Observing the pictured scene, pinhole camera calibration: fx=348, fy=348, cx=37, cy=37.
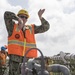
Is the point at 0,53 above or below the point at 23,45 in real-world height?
above

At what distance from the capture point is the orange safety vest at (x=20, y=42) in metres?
6.74

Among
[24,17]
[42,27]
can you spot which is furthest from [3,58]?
[24,17]

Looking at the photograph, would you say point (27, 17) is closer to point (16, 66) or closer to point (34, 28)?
point (34, 28)

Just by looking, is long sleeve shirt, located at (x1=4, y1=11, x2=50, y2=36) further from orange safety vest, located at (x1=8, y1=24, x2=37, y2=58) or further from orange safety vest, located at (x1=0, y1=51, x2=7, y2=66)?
orange safety vest, located at (x1=0, y1=51, x2=7, y2=66)

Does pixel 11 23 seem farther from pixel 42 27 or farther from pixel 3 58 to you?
pixel 3 58

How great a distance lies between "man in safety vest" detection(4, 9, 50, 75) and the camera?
670cm

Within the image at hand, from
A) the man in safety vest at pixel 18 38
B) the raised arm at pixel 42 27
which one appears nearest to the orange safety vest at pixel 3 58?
the raised arm at pixel 42 27

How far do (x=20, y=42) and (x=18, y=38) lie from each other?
9cm

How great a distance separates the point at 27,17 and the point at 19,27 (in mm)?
276

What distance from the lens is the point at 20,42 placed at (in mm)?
6809

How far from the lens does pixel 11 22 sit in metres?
6.90

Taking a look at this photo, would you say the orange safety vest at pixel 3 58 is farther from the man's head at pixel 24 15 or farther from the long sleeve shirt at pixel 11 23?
the man's head at pixel 24 15

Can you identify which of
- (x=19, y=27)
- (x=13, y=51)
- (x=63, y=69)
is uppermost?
(x=19, y=27)

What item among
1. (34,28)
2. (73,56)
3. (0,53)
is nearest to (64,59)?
(73,56)
